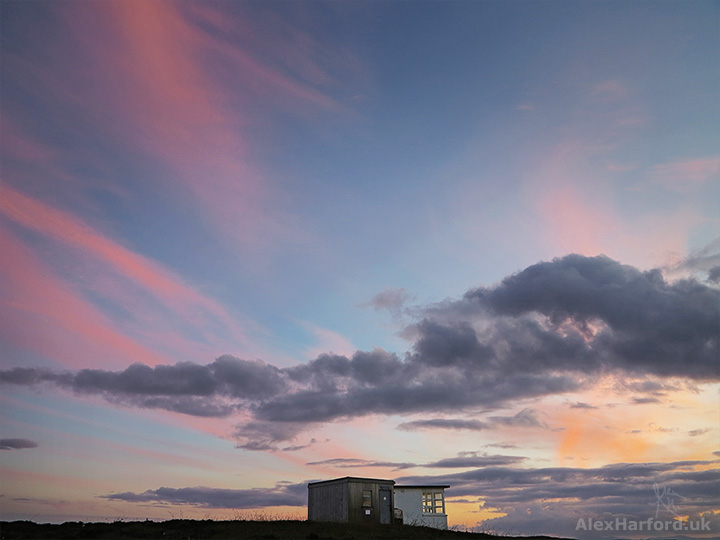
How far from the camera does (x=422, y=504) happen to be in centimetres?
5462

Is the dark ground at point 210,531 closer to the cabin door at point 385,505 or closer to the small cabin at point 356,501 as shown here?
the small cabin at point 356,501

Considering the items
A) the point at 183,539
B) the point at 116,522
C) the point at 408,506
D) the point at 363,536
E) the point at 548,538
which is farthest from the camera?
the point at 408,506

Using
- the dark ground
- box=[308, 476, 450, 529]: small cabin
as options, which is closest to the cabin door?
box=[308, 476, 450, 529]: small cabin

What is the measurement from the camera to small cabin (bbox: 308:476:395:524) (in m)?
47.5

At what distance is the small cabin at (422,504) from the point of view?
53531 millimetres

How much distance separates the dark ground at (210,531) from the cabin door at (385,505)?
6.72 feet

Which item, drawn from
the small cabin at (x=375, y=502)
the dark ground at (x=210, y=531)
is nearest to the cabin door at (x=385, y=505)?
the small cabin at (x=375, y=502)

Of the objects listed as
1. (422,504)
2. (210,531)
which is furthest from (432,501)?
(210,531)

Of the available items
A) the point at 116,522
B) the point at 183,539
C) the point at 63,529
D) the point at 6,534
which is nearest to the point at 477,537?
the point at 183,539

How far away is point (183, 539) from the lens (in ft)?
119

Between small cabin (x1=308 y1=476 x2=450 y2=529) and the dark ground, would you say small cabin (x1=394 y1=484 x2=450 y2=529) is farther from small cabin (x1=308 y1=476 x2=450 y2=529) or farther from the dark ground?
the dark ground

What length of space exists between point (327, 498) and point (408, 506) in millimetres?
8312

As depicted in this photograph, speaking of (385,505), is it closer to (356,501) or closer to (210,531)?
(356,501)

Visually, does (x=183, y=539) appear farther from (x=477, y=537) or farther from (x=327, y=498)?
(x=477, y=537)
